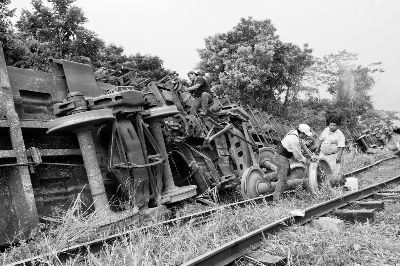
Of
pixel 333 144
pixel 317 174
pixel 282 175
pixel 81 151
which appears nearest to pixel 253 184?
pixel 282 175

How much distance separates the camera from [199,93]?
9.91 m

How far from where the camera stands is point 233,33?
27.9 meters

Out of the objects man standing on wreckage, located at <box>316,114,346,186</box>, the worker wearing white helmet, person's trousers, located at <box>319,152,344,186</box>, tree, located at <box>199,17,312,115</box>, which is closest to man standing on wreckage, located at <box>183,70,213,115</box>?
the worker wearing white helmet

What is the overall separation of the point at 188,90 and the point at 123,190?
14.1 ft

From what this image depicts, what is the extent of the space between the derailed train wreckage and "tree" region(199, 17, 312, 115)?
718 inches

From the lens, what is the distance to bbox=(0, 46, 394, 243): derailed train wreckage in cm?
479

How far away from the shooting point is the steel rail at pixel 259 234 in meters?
3.42

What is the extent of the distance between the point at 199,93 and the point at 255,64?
17014mm

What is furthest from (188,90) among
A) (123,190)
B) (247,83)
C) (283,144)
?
(247,83)

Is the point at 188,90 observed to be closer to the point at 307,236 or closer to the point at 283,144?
the point at 283,144

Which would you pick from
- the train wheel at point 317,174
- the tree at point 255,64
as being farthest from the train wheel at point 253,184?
the tree at point 255,64

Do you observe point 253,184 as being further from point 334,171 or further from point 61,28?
point 61,28

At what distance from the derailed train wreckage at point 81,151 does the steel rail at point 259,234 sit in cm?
91

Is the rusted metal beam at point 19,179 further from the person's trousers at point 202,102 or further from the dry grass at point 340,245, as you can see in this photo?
the person's trousers at point 202,102
